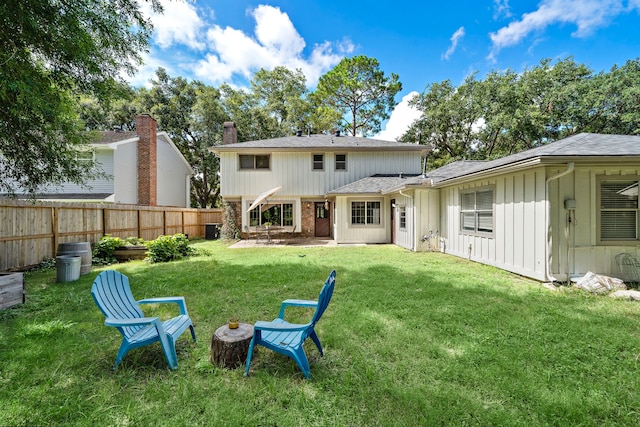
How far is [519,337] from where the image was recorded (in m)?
3.45

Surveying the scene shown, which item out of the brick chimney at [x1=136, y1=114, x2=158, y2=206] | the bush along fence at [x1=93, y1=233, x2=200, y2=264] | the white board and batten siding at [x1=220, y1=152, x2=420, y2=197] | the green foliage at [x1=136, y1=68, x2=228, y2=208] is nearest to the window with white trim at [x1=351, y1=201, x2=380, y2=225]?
the white board and batten siding at [x1=220, y1=152, x2=420, y2=197]

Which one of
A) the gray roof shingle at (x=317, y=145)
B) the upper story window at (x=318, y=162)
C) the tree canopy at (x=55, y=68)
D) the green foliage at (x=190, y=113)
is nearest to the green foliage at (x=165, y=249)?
the tree canopy at (x=55, y=68)

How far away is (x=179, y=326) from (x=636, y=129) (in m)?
27.4

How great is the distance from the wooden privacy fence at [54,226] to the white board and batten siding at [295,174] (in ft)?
14.1

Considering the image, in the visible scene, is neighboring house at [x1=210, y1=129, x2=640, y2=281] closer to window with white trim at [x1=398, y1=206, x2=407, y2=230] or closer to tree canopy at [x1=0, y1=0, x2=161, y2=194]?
window with white trim at [x1=398, y1=206, x2=407, y2=230]

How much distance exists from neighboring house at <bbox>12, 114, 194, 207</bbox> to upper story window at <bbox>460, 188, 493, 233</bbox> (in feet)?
46.1

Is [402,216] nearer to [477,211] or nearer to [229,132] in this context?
[477,211]

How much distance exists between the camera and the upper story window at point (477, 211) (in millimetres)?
7555

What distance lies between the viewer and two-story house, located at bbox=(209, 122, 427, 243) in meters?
15.2

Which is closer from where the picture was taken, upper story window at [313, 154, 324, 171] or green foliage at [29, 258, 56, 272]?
green foliage at [29, 258, 56, 272]

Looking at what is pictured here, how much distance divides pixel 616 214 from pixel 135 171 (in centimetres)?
1980

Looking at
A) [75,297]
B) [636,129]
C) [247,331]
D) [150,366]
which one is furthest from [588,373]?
[636,129]

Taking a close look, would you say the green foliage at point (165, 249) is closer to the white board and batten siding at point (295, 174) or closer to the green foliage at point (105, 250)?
the green foliage at point (105, 250)

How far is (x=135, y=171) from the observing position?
15688mm
